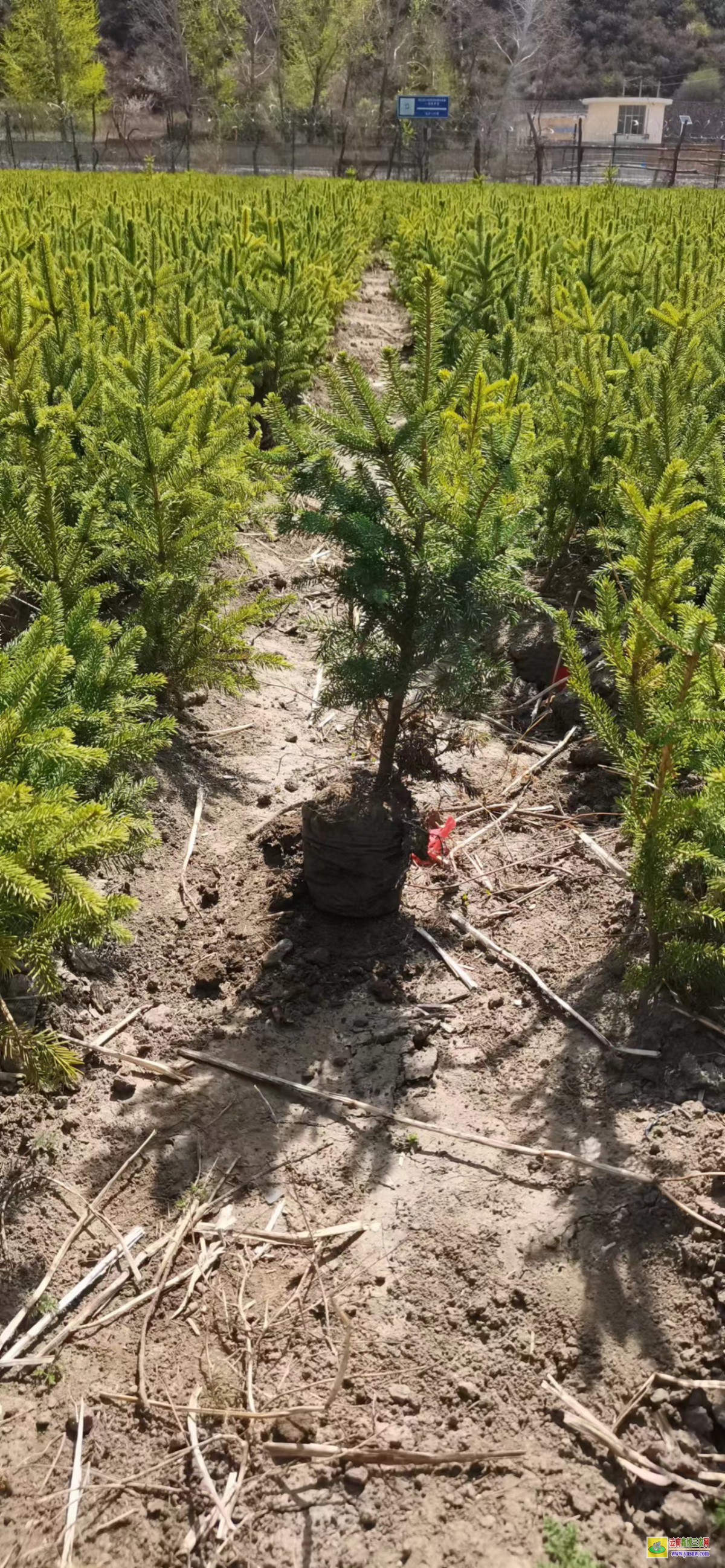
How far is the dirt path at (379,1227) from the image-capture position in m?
1.86

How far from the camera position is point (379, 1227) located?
7.79ft

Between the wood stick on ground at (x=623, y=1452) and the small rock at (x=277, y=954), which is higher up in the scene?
the small rock at (x=277, y=954)

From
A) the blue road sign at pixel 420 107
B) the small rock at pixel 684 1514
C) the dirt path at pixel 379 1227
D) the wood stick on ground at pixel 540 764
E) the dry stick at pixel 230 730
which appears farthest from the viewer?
the blue road sign at pixel 420 107

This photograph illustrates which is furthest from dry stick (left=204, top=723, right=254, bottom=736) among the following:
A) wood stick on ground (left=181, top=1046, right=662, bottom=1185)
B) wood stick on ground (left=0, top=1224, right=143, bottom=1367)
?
wood stick on ground (left=0, top=1224, right=143, bottom=1367)

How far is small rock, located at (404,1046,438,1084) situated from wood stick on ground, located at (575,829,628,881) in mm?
966

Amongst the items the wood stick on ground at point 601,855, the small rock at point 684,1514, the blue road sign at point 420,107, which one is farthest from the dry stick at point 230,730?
the blue road sign at point 420,107

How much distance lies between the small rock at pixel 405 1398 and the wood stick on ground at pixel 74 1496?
0.59 m

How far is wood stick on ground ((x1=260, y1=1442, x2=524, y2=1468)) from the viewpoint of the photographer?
190 cm

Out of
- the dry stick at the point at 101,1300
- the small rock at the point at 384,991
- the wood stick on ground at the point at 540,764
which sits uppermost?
the wood stick on ground at the point at 540,764

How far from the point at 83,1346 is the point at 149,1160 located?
0.47 m

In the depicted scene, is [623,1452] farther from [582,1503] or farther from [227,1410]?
[227,1410]

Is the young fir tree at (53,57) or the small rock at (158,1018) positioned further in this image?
the young fir tree at (53,57)

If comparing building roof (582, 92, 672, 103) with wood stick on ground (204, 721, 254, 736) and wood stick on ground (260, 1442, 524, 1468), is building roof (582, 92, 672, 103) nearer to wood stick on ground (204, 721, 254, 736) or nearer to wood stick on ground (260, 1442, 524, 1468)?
wood stick on ground (204, 721, 254, 736)

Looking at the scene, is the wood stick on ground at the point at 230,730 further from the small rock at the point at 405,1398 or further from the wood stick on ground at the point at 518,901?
the small rock at the point at 405,1398
